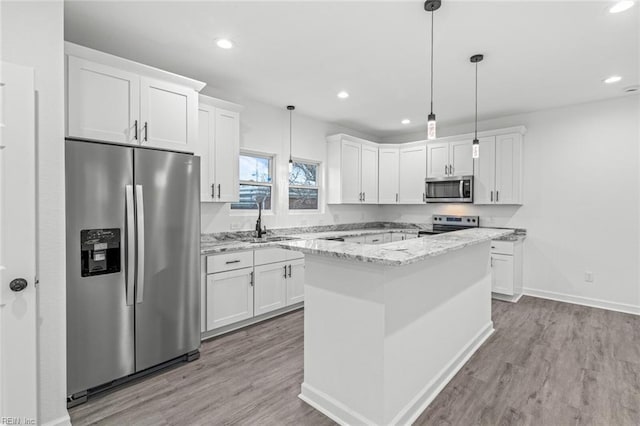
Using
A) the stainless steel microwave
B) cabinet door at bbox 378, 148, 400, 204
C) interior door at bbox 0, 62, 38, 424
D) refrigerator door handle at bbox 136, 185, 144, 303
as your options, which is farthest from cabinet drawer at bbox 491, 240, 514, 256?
interior door at bbox 0, 62, 38, 424

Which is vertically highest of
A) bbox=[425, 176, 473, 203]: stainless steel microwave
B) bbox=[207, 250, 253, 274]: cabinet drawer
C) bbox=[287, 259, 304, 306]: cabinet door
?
bbox=[425, 176, 473, 203]: stainless steel microwave

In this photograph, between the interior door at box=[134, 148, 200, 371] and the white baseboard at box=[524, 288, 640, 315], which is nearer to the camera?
the interior door at box=[134, 148, 200, 371]

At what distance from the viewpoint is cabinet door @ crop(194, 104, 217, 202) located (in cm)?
325

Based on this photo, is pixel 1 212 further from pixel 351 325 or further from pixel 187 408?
pixel 351 325

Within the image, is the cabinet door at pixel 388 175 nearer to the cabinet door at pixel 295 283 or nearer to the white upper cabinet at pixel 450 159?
the white upper cabinet at pixel 450 159

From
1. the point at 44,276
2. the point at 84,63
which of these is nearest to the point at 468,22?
the point at 84,63

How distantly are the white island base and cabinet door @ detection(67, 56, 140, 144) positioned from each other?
1.83 metres

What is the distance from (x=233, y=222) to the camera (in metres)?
3.87

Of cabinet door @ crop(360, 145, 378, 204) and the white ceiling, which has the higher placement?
the white ceiling

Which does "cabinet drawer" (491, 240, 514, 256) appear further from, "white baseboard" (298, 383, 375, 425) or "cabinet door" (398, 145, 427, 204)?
"white baseboard" (298, 383, 375, 425)

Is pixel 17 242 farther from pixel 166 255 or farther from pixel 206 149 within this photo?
pixel 206 149

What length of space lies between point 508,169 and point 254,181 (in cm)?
373

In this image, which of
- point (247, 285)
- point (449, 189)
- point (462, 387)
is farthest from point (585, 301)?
point (247, 285)

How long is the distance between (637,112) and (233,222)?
5254mm
